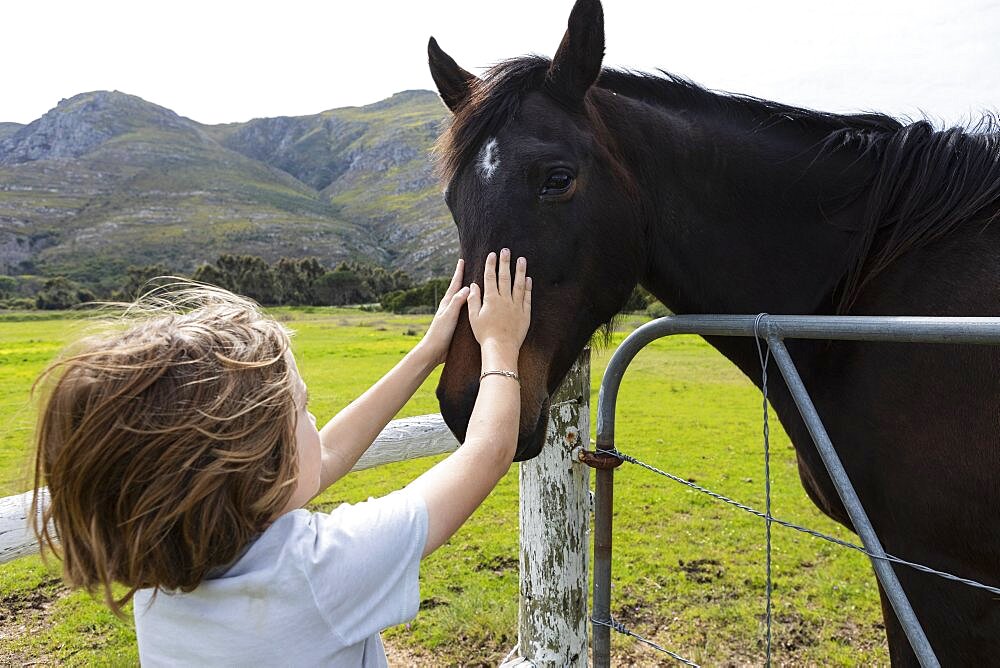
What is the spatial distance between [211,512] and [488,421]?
60 centimetres

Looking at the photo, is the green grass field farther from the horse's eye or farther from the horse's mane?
the horse's mane

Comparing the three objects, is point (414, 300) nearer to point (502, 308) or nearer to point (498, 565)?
point (498, 565)

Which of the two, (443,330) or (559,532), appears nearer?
(443,330)

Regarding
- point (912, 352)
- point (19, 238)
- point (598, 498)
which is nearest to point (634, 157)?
point (912, 352)

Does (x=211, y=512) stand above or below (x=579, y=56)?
below

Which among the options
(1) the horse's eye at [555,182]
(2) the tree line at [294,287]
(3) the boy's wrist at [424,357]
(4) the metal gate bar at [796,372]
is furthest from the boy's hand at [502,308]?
(2) the tree line at [294,287]

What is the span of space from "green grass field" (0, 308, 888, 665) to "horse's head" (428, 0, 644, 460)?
28.3 inches

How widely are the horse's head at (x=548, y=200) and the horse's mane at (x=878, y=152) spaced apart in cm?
1

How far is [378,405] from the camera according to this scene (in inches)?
67.9

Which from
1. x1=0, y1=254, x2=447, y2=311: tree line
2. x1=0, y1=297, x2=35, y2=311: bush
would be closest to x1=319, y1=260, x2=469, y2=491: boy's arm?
x1=0, y1=254, x2=447, y2=311: tree line

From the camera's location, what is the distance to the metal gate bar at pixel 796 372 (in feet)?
4.14

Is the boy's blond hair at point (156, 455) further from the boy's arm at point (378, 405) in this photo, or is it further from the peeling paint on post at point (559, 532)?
the peeling paint on post at point (559, 532)

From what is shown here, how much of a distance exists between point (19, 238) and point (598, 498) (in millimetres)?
105669

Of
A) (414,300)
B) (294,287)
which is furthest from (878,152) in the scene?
(294,287)
